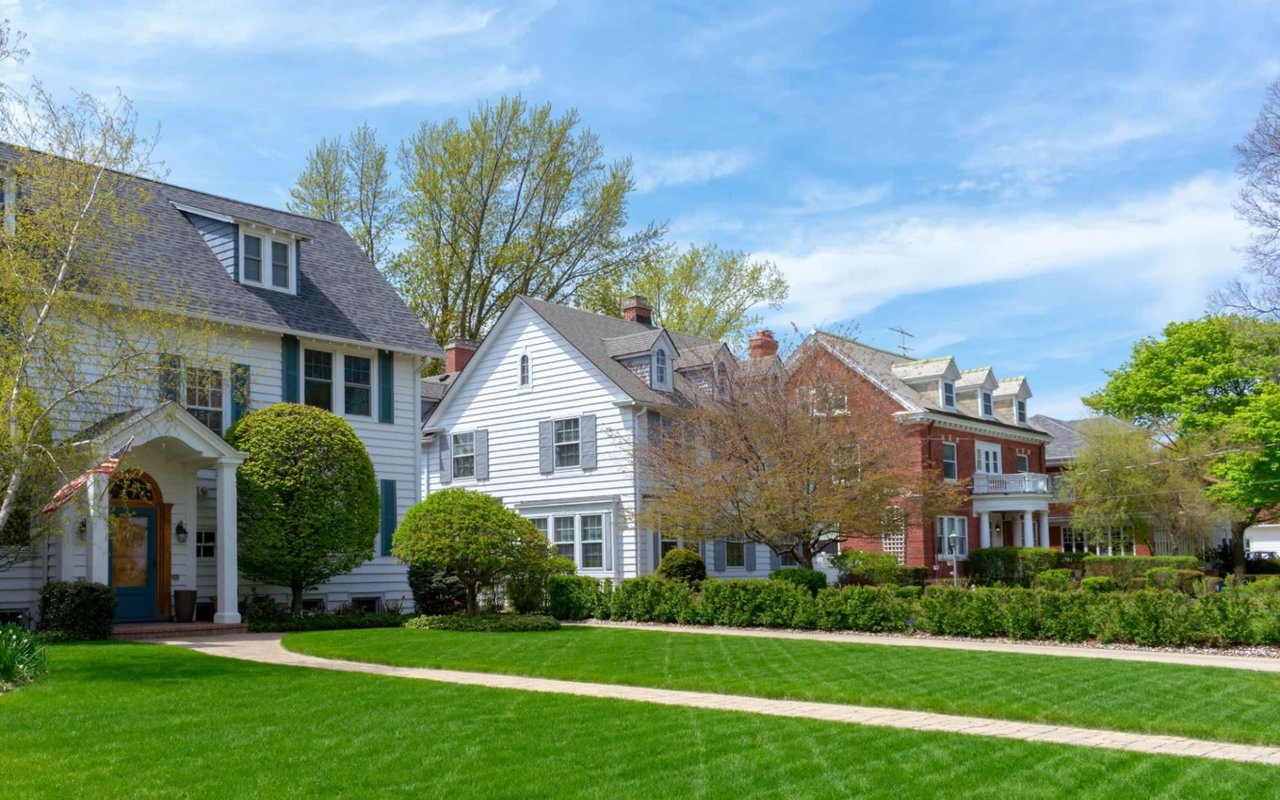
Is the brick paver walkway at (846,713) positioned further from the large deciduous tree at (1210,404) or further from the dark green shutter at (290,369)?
the large deciduous tree at (1210,404)

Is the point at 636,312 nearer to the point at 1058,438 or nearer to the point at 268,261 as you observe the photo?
the point at 268,261

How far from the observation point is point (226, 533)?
750 inches

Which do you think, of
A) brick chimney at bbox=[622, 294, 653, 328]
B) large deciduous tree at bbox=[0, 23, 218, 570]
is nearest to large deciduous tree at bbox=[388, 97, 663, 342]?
brick chimney at bbox=[622, 294, 653, 328]

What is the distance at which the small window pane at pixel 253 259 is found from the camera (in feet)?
72.8

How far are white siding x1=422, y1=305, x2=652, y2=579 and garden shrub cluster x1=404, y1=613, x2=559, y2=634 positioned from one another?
7948 millimetres

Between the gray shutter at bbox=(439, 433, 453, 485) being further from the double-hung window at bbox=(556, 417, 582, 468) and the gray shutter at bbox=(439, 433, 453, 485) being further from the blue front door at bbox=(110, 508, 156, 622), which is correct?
the blue front door at bbox=(110, 508, 156, 622)

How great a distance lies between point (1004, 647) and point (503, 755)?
11252 mm

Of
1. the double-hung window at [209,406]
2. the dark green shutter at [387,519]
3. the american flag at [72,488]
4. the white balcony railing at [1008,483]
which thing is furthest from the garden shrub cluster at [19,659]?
the white balcony railing at [1008,483]

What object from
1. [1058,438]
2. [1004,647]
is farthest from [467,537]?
[1058,438]

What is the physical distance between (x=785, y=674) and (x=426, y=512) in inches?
365

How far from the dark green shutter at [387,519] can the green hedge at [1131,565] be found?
2212 centimetres

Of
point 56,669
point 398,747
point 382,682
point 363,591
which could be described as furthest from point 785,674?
point 363,591

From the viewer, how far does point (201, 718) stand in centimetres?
945

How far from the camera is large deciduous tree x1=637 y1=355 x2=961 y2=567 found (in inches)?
905
